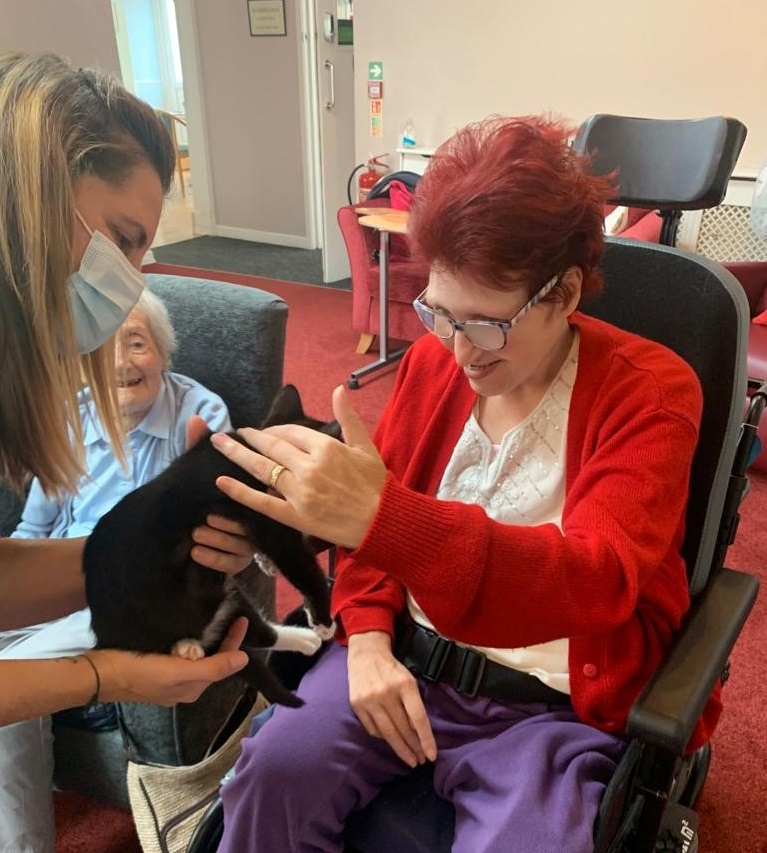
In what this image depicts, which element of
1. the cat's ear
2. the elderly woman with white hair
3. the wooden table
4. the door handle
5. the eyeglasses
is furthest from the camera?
the door handle

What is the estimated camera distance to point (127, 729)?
133cm

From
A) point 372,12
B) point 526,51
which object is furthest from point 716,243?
point 372,12

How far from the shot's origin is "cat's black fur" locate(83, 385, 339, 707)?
0.98m

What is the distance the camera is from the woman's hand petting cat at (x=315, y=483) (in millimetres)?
818

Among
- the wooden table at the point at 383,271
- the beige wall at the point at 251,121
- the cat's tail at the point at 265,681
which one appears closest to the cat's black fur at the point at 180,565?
the cat's tail at the point at 265,681

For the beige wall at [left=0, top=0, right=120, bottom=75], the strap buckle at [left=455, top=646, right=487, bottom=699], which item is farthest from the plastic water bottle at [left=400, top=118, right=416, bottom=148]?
the strap buckle at [left=455, top=646, right=487, bottom=699]

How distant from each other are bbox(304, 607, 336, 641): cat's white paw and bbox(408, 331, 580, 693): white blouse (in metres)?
0.15

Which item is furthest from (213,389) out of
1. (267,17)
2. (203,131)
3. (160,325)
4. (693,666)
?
(203,131)

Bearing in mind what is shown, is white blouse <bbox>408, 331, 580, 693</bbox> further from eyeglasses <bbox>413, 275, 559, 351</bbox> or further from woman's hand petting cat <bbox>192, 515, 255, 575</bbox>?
woman's hand petting cat <bbox>192, 515, 255, 575</bbox>

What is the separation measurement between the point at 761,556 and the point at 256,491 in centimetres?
210

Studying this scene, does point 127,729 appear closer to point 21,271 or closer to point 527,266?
point 21,271

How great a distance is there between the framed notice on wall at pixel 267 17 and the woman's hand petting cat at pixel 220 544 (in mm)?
5651

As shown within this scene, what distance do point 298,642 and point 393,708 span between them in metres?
0.23

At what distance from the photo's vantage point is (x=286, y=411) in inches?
42.8
